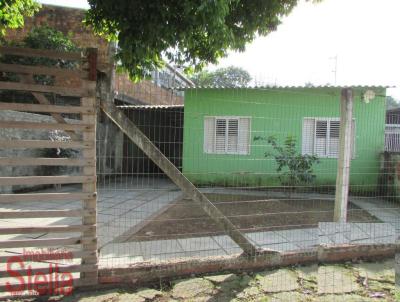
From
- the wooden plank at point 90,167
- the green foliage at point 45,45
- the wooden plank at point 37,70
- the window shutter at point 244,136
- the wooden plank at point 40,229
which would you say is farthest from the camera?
the window shutter at point 244,136

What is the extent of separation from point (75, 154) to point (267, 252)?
24.6 ft

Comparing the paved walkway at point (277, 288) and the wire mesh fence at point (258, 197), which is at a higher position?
the wire mesh fence at point (258, 197)

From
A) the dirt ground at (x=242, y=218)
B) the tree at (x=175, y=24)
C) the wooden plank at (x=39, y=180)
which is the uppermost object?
the tree at (x=175, y=24)

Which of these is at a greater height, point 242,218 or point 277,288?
point 242,218

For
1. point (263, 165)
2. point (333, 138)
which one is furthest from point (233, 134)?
point (333, 138)

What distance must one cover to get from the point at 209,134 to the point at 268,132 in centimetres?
184

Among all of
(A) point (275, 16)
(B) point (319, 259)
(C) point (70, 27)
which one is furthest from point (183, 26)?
(C) point (70, 27)

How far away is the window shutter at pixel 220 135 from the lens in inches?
395

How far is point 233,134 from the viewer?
10.0m

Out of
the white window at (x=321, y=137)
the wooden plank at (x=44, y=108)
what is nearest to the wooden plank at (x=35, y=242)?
the wooden plank at (x=44, y=108)

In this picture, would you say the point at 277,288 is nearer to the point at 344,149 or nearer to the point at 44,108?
the point at 344,149

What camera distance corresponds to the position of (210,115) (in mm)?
10117

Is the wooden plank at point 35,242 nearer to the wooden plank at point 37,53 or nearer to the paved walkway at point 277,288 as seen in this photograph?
the paved walkway at point 277,288

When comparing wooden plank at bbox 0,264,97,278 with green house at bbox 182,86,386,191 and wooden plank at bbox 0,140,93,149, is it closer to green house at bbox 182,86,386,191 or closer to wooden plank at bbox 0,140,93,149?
wooden plank at bbox 0,140,93,149
